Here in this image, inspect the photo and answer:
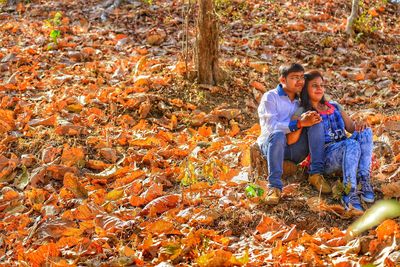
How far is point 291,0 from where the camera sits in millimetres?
9820

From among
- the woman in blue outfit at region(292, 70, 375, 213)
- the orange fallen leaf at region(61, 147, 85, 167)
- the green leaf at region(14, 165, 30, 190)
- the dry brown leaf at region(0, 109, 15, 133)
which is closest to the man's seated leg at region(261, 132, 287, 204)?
the woman in blue outfit at region(292, 70, 375, 213)

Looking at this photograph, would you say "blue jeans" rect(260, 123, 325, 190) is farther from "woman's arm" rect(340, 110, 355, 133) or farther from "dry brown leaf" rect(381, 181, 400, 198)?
"dry brown leaf" rect(381, 181, 400, 198)

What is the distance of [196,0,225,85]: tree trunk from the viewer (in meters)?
5.92

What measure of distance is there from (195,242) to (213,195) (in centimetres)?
70

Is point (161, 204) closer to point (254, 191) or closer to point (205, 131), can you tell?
point (254, 191)

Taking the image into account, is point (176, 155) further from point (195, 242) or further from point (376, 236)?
point (376, 236)

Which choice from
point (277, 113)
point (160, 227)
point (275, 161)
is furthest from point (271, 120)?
point (160, 227)

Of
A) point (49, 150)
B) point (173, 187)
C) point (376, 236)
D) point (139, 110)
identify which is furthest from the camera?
point (139, 110)

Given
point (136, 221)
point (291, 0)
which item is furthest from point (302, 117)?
point (291, 0)

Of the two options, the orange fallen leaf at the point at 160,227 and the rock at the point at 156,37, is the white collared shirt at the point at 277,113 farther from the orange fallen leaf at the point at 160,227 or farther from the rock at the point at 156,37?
the rock at the point at 156,37

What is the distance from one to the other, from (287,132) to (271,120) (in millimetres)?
145

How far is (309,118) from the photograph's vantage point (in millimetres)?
3494

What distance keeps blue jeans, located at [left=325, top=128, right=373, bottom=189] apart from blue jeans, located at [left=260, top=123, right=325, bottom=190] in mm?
114

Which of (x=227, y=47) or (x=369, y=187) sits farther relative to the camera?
(x=227, y=47)
